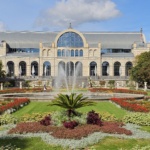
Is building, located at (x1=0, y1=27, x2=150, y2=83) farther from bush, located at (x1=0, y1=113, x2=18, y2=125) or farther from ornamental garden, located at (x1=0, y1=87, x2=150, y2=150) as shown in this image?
ornamental garden, located at (x1=0, y1=87, x2=150, y2=150)

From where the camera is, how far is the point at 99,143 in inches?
592

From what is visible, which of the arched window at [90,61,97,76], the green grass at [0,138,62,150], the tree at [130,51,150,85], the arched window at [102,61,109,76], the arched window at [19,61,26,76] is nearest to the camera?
the green grass at [0,138,62,150]

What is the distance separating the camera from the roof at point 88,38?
103312 millimetres

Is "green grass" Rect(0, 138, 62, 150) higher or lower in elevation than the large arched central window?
lower

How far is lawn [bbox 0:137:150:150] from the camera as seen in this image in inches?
563

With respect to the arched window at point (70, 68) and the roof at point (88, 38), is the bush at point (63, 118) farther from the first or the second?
the roof at point (88, 38)

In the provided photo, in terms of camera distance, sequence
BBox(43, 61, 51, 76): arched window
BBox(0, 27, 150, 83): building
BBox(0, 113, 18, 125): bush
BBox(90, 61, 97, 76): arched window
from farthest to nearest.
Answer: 1. BBox(90, 61, 97, 76): arched window
2. BBox(43, 61, 51, 76): arched window
3. BBox(0, 27, 150, 83): building
4. BBox(0, 113, 18, 125): bush

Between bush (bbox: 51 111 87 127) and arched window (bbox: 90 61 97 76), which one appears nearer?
bush (bbox: 51 111 87 127)

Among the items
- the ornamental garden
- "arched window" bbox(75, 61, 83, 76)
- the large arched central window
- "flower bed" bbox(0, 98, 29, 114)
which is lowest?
the ornamental garden

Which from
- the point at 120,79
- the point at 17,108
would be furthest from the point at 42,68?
the point at 17,108

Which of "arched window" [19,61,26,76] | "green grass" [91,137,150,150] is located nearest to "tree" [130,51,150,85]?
"arched window" [19,61,26,76]

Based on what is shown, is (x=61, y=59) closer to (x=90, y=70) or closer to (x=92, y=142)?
(x=90, y=70)

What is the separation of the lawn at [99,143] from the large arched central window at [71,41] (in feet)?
259

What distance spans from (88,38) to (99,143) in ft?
302
